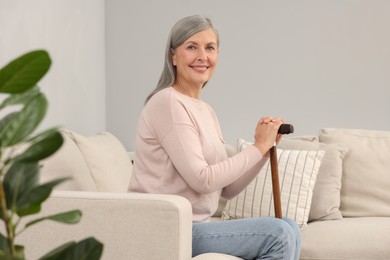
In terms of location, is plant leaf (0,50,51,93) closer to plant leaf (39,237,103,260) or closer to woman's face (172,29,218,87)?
plant leaf (39,237,103,260)

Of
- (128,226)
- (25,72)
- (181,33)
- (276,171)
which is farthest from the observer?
(276,171)

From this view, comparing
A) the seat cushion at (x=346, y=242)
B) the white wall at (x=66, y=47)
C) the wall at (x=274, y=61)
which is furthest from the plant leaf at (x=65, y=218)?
the wall at (x=274, y=61)

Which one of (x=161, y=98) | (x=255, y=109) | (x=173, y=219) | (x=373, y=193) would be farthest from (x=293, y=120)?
(x=173, y=219)

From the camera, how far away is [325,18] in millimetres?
4746

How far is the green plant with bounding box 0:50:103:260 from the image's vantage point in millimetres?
743

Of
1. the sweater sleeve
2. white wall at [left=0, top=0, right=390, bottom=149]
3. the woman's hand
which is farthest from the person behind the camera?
white wall at [left=0, top=0, right=390, bottom=149]

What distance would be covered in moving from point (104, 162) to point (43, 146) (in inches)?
105

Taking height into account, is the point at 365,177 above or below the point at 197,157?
below

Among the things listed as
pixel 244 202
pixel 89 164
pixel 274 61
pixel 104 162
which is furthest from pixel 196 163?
pixel 274 61

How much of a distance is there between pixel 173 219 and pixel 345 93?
8.98 feet

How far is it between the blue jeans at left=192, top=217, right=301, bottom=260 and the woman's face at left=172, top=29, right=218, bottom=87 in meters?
0.54

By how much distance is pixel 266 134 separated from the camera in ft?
8.63

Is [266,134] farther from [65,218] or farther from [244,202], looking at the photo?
[65,218]

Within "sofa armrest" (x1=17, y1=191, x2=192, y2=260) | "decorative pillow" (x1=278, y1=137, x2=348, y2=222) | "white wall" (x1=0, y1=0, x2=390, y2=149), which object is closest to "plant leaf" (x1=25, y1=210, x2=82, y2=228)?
"sofa armrest" (x1=17, y1=191, x2=192, y2=260)
